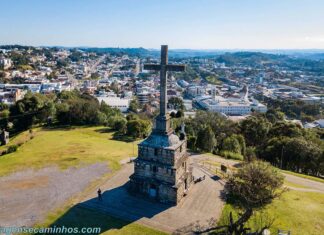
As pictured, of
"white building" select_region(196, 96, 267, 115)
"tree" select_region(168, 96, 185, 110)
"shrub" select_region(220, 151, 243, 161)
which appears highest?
"shrub" select_region(220, 151, 243, 161)

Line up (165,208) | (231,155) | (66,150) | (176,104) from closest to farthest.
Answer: (165,208)
(66,150)
(231,155)
(176,104)

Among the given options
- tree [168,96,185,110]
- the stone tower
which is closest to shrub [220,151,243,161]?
the stone tower

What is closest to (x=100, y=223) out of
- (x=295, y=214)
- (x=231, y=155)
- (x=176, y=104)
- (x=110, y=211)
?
(x=110, y=211)

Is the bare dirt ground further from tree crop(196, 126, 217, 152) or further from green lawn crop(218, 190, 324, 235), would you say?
tree crop(196, 126, 217, 152)

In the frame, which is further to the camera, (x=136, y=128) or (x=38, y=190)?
(x=136, y=128)

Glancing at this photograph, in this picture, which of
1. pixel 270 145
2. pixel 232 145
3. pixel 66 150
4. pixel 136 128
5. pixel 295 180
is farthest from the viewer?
pixel 136 128

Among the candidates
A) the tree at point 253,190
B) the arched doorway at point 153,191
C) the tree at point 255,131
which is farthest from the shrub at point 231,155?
the tree at point 253,190

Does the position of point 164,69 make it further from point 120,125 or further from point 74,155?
point 120,125
